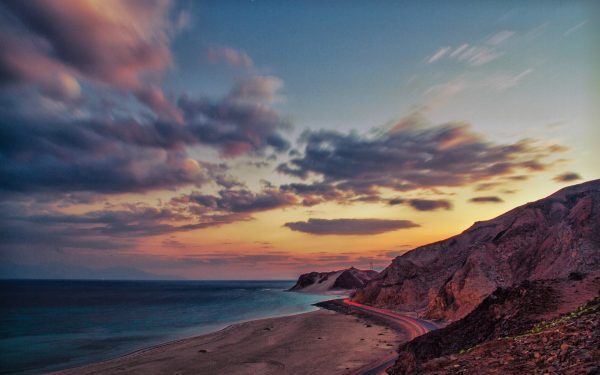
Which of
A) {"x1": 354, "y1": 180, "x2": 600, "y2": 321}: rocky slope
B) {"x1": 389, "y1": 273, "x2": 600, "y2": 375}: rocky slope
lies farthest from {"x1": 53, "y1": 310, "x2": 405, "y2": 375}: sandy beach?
{"x1": 354, "y1": 180, "x2": 600, "y2": 321}: rocky slope

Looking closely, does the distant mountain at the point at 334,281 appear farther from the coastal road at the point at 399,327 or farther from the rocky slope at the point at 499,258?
the coastal road at the point at 399,327

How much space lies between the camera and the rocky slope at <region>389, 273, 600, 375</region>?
31.0ft

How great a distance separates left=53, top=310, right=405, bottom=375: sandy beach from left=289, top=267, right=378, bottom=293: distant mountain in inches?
4772

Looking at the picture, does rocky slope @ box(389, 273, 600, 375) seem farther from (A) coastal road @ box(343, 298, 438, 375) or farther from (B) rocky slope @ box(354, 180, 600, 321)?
(B) rocky slope @ box(354, 180, 600, 321)

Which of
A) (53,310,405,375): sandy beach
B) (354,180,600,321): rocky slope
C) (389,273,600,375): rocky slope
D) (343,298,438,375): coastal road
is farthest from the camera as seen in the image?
(354,180,600,321): rocky slope

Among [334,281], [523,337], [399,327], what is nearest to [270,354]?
[399,327]

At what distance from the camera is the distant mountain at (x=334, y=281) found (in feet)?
535

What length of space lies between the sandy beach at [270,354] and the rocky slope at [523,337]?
26.3ft

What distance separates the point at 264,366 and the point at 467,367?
767 inches

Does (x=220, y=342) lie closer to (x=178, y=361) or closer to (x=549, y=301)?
(x=178, y=361)

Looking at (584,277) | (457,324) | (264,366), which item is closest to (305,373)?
(264,366)

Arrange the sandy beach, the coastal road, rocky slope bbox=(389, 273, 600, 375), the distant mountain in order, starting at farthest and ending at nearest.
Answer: the distant mountain < the sandy beach < the coastal road < rocky slope bbox=(389, 273, 600, 375)

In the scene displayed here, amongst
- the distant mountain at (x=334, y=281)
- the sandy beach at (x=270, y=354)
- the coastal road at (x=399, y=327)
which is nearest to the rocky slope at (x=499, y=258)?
the coastal road at (x=399, y=327)

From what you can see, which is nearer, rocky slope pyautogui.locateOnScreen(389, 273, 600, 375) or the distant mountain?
rocky slope pyautogui.locateOnScreen(389, 273, 600, 375)
